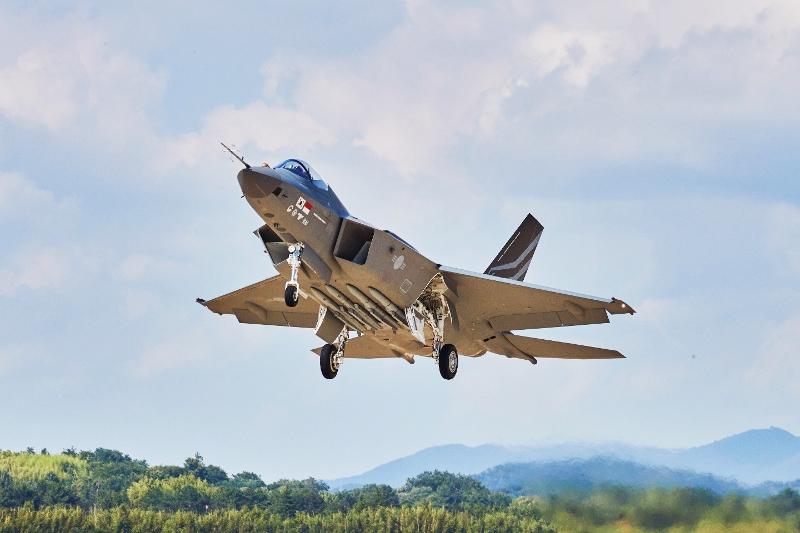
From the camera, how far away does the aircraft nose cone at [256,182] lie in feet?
73.7

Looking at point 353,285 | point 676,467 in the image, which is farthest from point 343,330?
point 676,467

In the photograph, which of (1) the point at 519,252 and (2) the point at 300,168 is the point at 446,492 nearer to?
(1) the point at 519,252

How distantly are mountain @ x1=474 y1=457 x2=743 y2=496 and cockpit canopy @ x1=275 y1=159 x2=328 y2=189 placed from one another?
18159 mm

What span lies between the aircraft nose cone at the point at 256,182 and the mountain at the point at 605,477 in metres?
19.8

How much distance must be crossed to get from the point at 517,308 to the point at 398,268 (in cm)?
401

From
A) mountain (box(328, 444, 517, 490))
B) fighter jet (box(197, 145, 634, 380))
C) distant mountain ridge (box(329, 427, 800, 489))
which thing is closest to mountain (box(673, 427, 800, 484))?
distant mountain ridge (box(329, 427, 800, 489))

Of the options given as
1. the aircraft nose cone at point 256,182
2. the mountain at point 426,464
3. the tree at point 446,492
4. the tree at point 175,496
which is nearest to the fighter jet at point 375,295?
the aircraft nose cone at point 256,182

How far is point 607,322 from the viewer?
1044 inches

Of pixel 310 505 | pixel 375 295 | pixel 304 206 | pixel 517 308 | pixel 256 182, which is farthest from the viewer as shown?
pixel 310 505

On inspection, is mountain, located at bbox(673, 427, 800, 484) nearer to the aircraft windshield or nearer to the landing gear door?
the landing gear door

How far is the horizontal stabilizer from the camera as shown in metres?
32.3

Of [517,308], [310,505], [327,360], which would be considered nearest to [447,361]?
[517,308]

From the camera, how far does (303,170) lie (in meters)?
24.3

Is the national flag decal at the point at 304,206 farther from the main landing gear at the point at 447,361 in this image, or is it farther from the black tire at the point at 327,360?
the main landing gear at the point at 447,361
